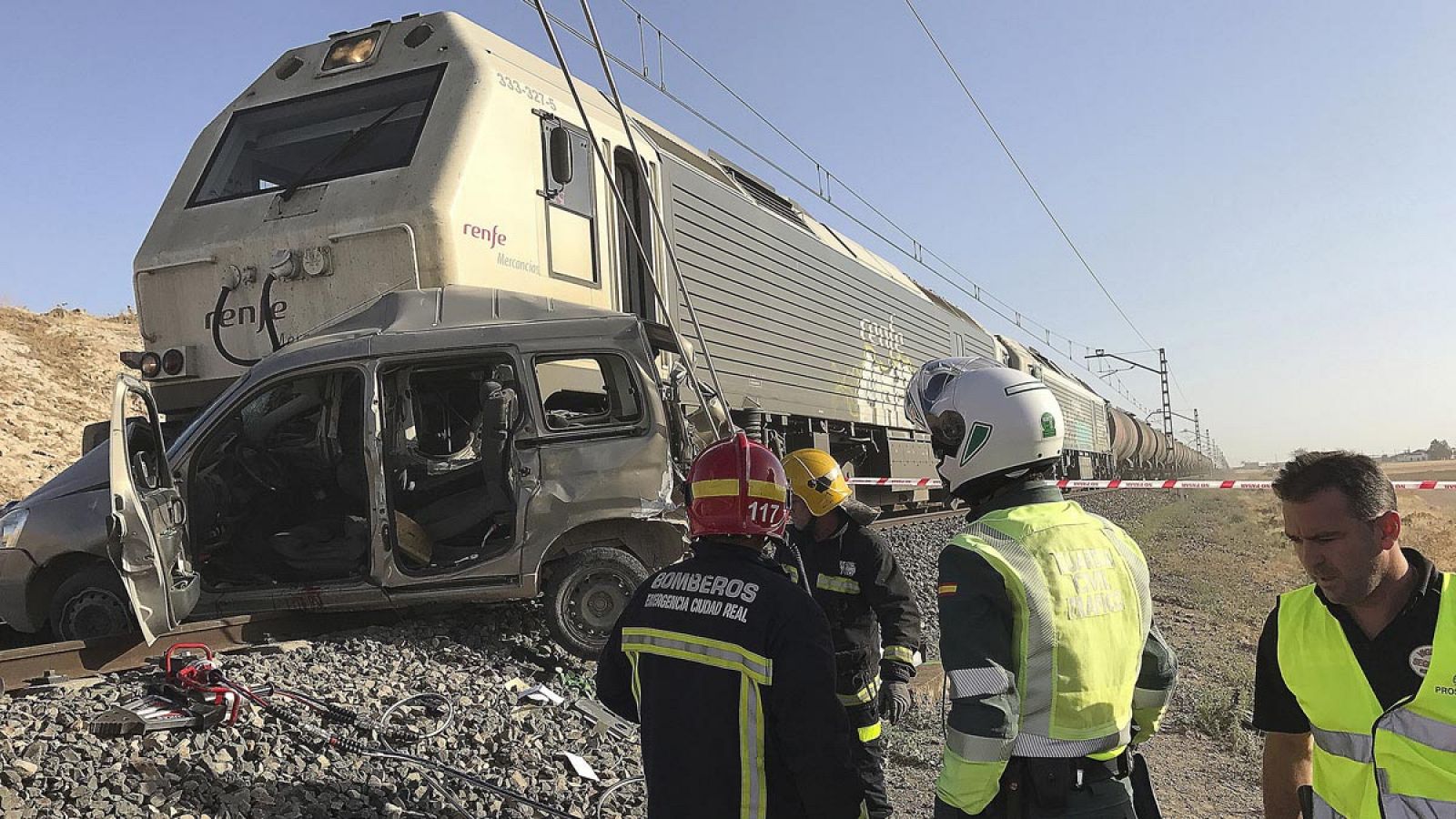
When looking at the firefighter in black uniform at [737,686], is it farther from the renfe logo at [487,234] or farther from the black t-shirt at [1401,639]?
the renfe logo at [487,234]

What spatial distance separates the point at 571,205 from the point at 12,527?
3.90m

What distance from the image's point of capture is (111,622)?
5.32 meters

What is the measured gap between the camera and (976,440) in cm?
217

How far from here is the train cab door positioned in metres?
7.47

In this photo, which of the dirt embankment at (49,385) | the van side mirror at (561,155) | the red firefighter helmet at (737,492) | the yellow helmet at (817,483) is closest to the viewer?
the red firefighter helmet at (737,492)

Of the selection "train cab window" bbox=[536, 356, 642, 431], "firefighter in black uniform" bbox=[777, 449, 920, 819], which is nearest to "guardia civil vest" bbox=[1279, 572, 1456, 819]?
"firefighter in black uniform" bbox=[777, 449, 920, 819]

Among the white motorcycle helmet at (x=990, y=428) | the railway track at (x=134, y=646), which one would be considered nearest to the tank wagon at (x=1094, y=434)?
the railway track at (x=134, y=646)

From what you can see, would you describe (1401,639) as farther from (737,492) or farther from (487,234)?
(487,234)

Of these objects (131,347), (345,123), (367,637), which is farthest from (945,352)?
(131,347)

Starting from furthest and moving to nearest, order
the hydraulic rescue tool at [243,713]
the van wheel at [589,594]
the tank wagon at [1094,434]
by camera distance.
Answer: the tank wagon at [1094,434] → the van wheel at [589,594] → the hydraulic rescue tool at [243,713]

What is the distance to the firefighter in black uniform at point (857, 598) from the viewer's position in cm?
307

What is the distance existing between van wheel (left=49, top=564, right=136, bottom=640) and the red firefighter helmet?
4461mm

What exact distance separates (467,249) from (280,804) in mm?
3682

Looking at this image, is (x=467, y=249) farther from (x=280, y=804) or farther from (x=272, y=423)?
(x=280, y=804)
